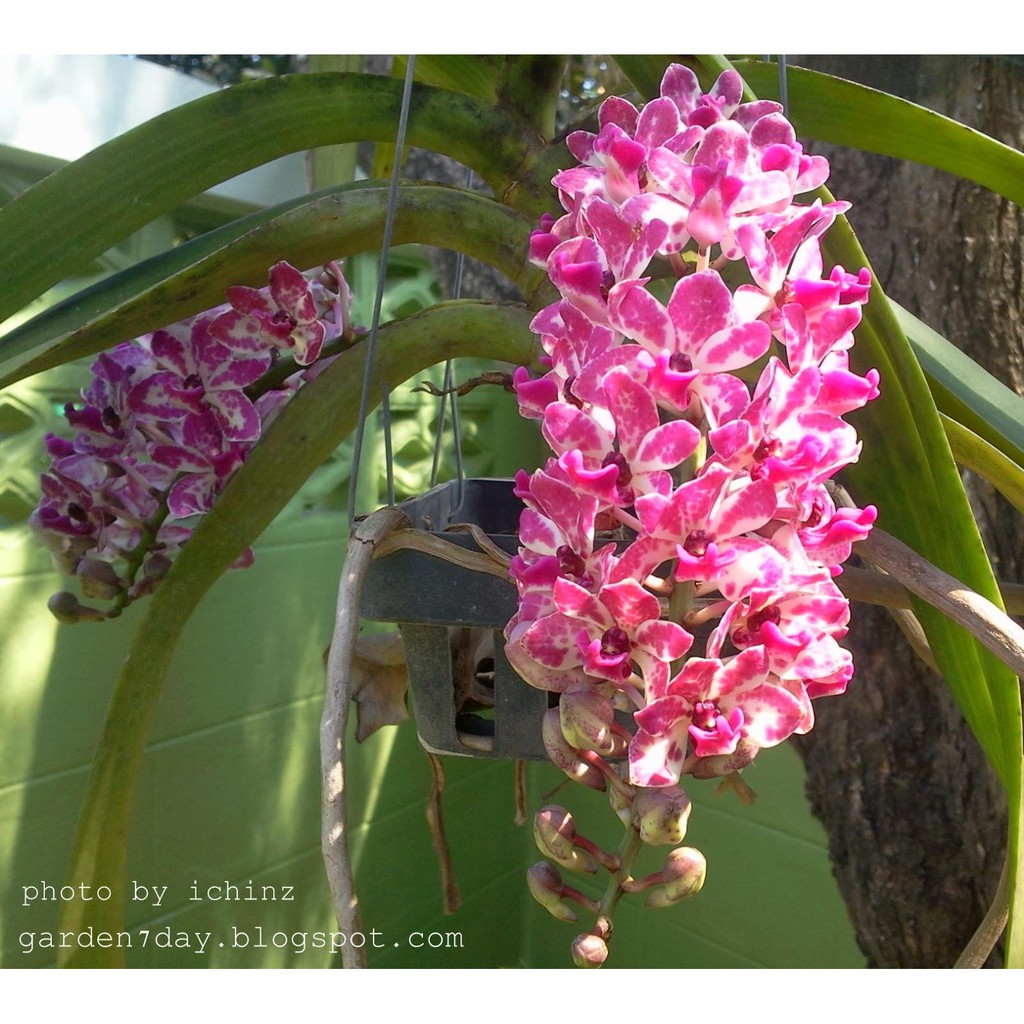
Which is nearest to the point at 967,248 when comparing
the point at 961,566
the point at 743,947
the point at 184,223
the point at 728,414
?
the point at 961,566

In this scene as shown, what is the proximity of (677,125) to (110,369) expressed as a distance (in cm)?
38

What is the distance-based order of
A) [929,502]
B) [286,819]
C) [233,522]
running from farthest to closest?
[286,819], [233,522], [929,502]

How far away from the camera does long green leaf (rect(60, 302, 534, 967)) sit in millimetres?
515

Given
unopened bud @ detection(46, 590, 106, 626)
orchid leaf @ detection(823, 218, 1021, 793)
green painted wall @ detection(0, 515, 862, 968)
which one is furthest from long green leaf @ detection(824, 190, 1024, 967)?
green painted wall @ detection(0, 515, 862, 968)

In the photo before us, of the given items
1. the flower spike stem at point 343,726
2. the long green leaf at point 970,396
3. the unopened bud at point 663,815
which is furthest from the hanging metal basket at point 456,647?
the long green leaf at point 970,396

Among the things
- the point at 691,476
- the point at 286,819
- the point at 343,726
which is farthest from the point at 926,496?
the point at 286,819

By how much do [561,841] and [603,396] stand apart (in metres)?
0.15

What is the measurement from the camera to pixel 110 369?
0.56 metres

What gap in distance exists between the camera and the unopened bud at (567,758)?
12.2 inches

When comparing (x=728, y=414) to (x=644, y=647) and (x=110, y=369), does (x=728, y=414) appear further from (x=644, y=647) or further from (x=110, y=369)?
(x=110, y=369)

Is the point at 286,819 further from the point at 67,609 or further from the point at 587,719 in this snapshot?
the point at 587,719

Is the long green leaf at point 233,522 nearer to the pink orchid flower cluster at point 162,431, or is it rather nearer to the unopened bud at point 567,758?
the pink orchid flower cluster at point 162,431

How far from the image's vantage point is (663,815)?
279 mm

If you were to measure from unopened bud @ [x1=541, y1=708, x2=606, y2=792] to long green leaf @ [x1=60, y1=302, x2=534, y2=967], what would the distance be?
9.8 inches
